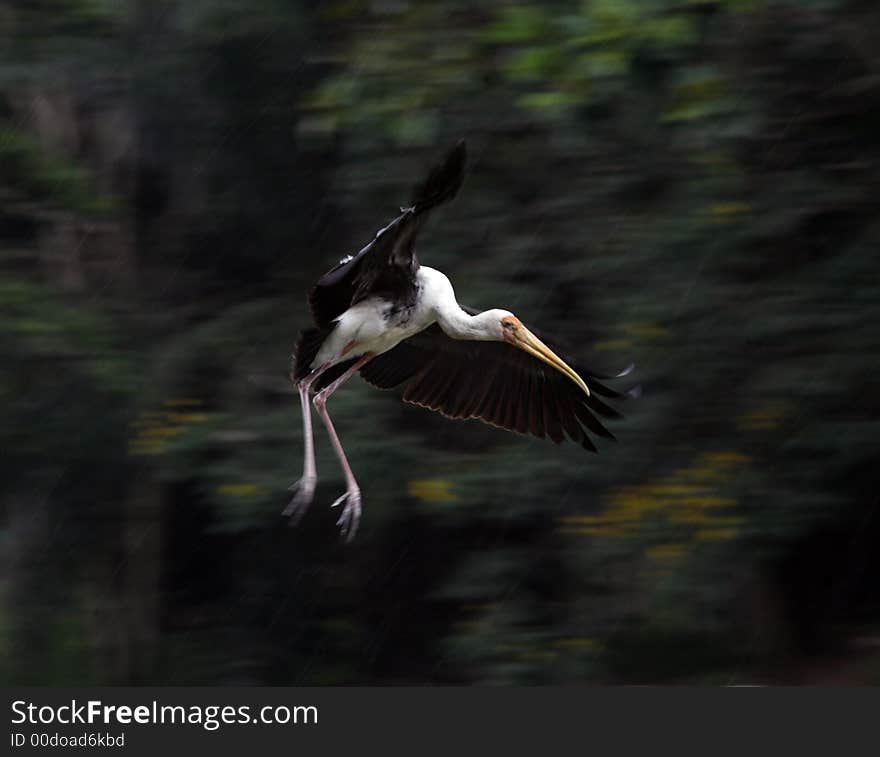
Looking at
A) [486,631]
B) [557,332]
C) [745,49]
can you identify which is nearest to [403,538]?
[486,631]

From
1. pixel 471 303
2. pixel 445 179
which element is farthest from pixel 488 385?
pixel 445 179

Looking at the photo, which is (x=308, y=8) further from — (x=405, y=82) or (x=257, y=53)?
(x=405, y=82)

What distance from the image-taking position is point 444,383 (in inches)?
206

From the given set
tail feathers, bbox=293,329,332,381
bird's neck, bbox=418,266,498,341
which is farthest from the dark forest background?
tail feathers, bbox=293,329,332,381

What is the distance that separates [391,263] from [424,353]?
1.04m

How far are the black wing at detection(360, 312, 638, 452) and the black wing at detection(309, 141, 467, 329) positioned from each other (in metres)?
0.75

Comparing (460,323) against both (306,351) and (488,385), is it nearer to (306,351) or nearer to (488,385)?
(306,351)

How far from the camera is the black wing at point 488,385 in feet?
16.7

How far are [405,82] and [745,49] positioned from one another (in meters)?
1.22

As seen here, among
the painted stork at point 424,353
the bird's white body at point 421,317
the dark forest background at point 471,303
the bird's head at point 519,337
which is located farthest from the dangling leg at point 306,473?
the dark forest background at point 471,303

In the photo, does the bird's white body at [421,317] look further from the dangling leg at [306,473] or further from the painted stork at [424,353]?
the dangling leg at [306,473]

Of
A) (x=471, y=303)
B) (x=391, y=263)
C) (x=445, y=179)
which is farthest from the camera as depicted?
(x=471, y=303)

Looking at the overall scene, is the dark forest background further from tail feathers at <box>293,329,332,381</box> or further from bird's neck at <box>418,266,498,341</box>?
tail feathers at <box>293,329,332,381</box>

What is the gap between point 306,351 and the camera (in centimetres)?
478
